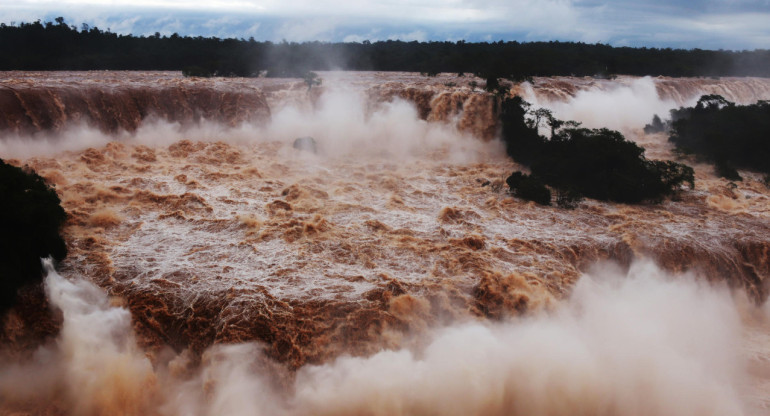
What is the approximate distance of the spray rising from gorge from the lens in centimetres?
839

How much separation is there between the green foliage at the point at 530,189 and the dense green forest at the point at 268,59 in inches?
507

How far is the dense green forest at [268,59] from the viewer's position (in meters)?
33.4

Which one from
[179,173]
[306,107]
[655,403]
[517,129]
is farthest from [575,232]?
[306,107]

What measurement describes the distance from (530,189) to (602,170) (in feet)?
10.4

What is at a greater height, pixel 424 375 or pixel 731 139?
pixel 731 139

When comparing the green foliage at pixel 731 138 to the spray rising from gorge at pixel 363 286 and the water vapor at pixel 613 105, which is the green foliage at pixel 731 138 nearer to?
the spray rising from gorge at pixel 363 286

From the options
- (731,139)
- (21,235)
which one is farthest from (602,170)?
(21,235)

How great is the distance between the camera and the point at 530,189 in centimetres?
1616

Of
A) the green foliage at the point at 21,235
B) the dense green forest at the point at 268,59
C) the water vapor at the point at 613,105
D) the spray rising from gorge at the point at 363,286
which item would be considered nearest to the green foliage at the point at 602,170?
the spray rising from gorge at the point at 363,286

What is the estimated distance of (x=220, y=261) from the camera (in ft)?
37.1

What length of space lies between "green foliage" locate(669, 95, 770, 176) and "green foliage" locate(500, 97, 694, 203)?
397 centimetres

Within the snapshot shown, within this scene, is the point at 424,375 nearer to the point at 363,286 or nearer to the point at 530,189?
the point at 363,286

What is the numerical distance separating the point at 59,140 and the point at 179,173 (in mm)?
5562

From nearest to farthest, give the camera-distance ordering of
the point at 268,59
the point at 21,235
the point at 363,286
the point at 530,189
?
the point at 21,235
the point at 363,286
the point at 530,189
the point at 268,59
